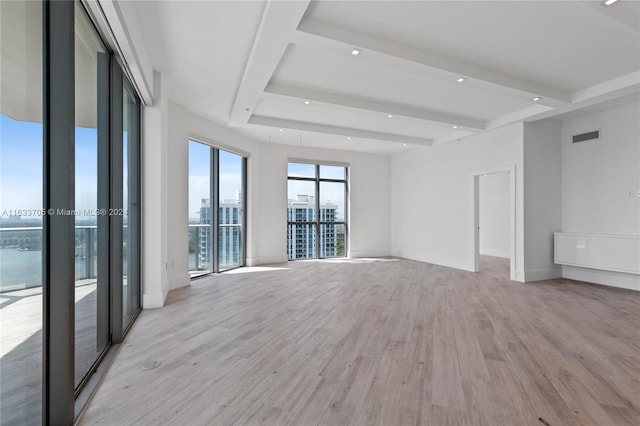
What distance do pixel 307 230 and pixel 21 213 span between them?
24.0ft

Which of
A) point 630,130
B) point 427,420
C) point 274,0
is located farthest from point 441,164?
point 427,420

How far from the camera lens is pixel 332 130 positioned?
6719 mm

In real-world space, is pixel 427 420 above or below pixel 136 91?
below

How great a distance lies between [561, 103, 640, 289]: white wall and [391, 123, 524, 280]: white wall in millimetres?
1079

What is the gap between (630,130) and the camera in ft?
16.9

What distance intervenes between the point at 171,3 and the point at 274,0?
94cm

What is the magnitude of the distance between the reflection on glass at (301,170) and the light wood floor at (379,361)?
4.33 m

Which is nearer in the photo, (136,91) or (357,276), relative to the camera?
(136,91)

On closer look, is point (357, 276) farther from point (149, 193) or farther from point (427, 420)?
point (427, 420)

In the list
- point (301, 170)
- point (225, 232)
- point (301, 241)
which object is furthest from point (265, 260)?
point (301, 170)

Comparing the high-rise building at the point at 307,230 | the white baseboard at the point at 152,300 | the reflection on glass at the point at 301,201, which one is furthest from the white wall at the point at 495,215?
the white baseboard at the point at 152,300

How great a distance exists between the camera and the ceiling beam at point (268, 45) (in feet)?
8.72

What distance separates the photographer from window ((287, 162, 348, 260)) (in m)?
8.49

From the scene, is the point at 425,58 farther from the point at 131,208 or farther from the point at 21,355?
the point at 21,355
